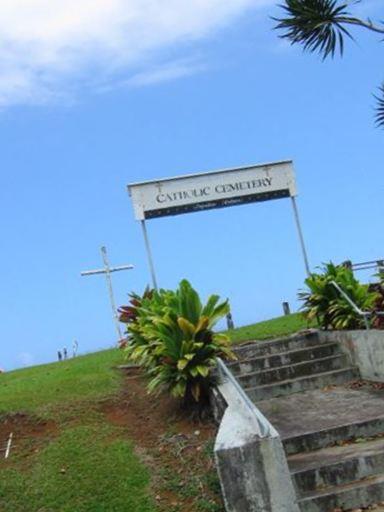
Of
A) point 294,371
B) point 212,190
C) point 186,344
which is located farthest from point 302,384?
point 212,190

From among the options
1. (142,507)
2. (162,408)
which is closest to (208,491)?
(142,507)

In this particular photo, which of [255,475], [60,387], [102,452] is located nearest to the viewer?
[255,475]

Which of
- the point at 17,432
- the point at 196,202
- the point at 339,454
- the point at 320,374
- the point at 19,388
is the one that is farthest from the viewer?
the point at 196,202

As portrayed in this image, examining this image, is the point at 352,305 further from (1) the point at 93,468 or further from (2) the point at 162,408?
(1) the point at 93,468

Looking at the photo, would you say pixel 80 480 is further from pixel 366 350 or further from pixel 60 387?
pixel 366 350

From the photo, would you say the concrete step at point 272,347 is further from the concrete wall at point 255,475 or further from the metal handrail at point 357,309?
the concrete wall at point 255,475

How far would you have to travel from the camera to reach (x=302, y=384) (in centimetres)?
866

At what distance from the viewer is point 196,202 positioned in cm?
1309

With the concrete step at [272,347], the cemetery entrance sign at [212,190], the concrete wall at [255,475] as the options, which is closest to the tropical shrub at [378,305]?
the concrete step at [272,347]

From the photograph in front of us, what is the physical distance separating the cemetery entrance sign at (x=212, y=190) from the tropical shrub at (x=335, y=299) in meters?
2.93

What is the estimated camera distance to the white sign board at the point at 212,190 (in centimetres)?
1269

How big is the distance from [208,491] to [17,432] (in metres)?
2.78

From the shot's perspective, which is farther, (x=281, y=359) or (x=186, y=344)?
(x=281, y=359)

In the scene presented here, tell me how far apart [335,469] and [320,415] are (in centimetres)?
142
